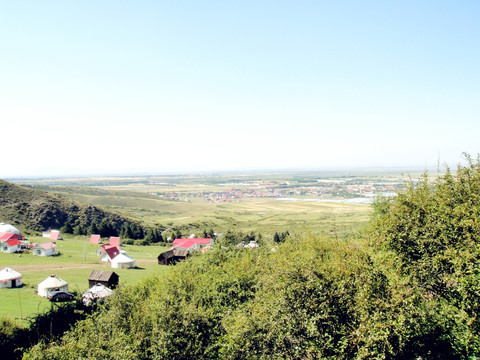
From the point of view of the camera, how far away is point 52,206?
294 feet

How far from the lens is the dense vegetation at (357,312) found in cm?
1301

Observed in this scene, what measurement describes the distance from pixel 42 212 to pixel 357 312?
292 feet

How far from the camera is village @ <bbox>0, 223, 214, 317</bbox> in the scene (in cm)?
3128

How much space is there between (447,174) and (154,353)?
17.3m

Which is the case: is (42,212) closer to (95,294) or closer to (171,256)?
(171,256)

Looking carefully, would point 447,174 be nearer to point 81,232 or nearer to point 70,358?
point 70,358

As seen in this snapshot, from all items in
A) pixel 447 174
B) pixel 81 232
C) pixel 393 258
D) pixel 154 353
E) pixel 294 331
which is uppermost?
pixel 447 174

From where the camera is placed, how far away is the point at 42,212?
85.7 metres

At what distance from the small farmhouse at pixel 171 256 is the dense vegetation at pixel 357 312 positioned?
3142cm

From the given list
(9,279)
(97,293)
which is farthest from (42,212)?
(97,293)

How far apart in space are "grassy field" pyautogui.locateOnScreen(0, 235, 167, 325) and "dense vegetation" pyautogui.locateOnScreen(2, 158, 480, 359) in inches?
513

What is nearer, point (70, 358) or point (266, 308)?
point (70, 358)

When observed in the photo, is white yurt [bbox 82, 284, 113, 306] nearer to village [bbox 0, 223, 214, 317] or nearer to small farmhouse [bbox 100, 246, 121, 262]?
village [bbox 0, 223, 214, 317]

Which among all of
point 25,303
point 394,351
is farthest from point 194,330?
point 25,303
